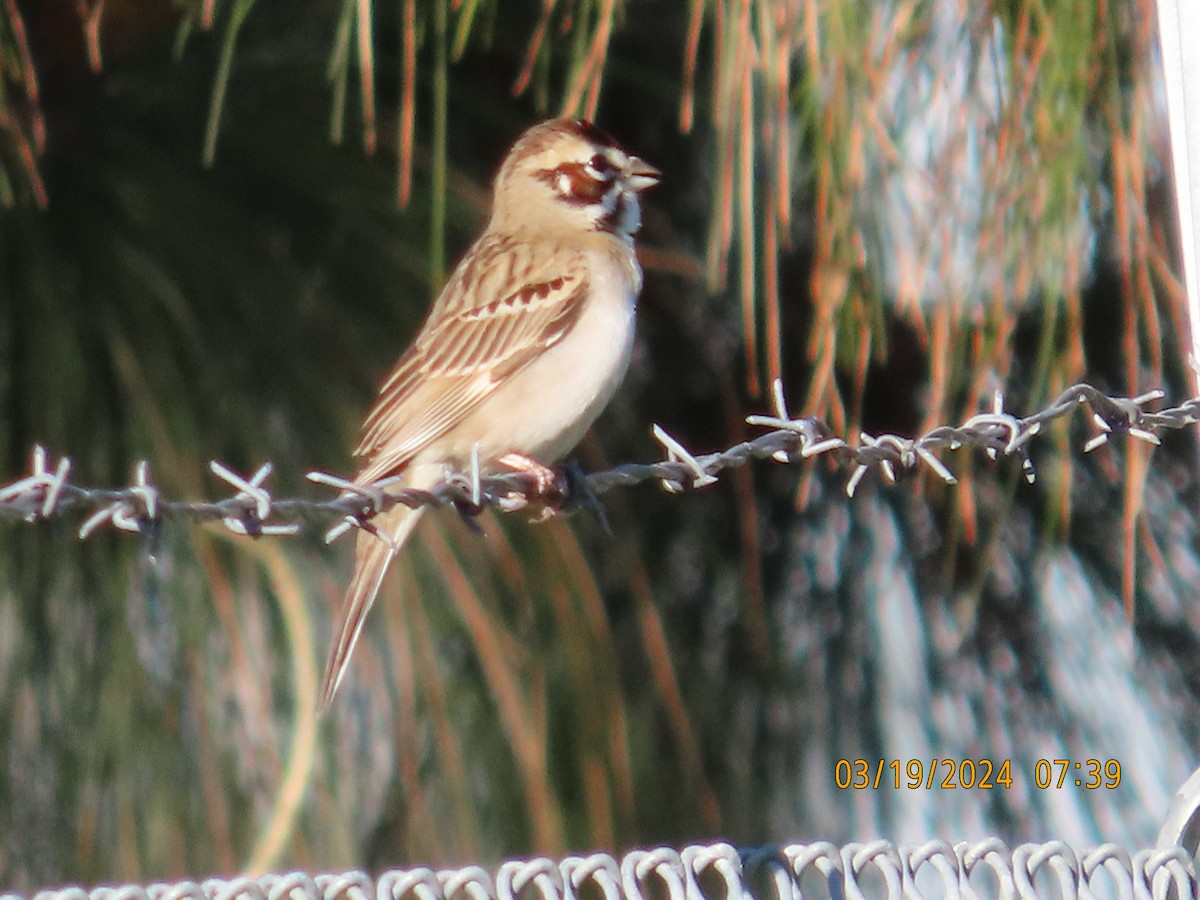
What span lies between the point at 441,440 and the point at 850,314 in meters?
0.72

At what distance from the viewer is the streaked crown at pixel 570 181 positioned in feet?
10.2

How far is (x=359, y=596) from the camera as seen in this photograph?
8.71 feet

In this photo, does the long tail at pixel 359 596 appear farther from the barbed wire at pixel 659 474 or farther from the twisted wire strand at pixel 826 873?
the twisted wire strand at pixel 826 873

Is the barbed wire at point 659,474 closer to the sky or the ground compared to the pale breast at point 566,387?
closer to the ground

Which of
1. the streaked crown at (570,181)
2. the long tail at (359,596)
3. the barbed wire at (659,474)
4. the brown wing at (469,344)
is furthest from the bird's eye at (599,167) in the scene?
the barbed wire at (659,474)

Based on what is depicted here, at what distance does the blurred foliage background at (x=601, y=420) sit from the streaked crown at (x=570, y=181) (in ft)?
0.22

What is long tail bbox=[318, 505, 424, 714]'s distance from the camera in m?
2.60

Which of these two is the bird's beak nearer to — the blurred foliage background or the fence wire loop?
the blurred foliage background

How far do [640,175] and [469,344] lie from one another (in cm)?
42

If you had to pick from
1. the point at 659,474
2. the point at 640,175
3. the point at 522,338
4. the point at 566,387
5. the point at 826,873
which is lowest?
the point at 826,873

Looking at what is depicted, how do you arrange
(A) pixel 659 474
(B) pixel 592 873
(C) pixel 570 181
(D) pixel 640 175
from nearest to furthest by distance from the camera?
(B) pixel 592 873, (A) pixel 659 474, (D) pixel 640 175, (C) pixel 570 181

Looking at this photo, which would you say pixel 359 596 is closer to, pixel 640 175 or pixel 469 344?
pixel 469 344
